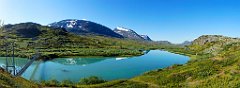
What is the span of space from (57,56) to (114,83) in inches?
4716

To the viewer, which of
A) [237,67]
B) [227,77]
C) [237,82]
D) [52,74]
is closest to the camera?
[237,82]

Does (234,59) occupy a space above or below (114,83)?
above

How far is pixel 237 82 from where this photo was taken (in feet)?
207

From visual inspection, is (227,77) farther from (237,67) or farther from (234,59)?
(234,59)

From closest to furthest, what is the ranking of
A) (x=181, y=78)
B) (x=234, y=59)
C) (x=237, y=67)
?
1. (x=237, y=67)
2. (x=181, y=78)
3. (x=234, y=59)

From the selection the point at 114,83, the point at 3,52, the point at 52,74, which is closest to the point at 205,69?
the point at 114,83

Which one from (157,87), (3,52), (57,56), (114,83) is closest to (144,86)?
(157,87)

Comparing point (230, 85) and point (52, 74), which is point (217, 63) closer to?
point (230, 85)

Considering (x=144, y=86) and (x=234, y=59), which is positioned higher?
(x=234, y=59)

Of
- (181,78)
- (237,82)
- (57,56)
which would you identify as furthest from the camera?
Result: (57,56)

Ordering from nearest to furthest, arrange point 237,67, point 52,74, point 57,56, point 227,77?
point 227,77 < point 237,67 < point 52,74 < point 57,56

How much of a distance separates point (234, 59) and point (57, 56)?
423 feet

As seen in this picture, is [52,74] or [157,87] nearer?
[157,87]

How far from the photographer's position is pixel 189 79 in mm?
79562
